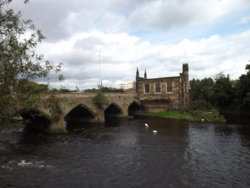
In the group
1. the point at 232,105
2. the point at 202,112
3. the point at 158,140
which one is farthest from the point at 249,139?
the point at 232,105

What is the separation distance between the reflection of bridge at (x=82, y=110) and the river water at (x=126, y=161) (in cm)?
451

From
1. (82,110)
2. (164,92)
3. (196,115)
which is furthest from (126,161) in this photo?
(164,92)

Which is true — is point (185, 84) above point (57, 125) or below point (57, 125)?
above

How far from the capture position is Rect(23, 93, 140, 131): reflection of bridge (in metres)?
40.4

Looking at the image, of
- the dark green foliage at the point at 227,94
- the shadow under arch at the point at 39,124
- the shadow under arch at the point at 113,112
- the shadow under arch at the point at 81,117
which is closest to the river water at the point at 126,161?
the shadow under arch at the point at 39,124

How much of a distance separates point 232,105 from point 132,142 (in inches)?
2666

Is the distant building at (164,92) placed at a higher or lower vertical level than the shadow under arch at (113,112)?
higher

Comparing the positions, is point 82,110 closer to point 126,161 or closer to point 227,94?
point 126,161

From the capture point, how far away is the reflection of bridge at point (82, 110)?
40.4m

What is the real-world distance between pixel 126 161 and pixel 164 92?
51.3 metres

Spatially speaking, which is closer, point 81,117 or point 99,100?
point 99,100

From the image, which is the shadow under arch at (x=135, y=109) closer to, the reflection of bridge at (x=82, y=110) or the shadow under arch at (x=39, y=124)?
the reflection of bridge at (x=82, y=110)

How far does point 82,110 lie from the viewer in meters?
57.5

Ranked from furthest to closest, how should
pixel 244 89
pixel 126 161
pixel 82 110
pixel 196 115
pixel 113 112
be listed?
pixel 244 89 < pixel 113 112 < pixel 196 115 < pixel 82 110 < pixel 126 161
